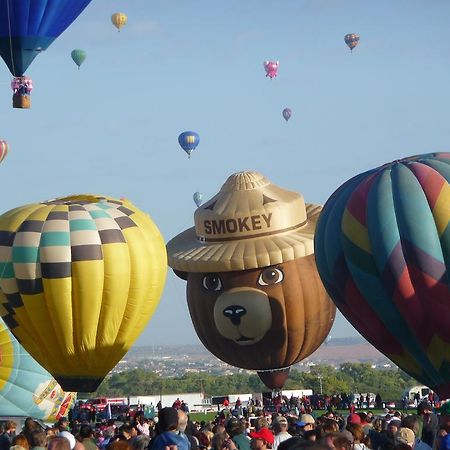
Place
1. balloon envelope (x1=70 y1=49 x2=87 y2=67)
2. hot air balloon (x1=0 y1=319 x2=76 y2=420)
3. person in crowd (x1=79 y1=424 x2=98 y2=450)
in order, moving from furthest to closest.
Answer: balloon envelope (x1=70 y1=49 x2=87 y2=67) < hot air balloon (x1=0 y1=319 x2=76 y2=420) < person in crowd (x1=79 y1=424 x2=98 y2=450)

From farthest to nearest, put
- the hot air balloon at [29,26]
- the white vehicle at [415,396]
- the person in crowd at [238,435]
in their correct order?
the white vehicle at [415,396] → the hot air balloon at [29,26] → the person in crowd at [238,435]

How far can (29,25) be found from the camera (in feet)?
75.1

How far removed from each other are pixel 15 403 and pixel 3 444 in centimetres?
1592

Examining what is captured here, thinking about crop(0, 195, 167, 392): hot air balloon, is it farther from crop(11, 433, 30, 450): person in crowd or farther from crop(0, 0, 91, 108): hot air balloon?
crop(11, 433, 30, 450): person in crowd

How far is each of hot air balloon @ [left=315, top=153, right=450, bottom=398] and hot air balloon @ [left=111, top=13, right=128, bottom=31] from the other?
2272cm

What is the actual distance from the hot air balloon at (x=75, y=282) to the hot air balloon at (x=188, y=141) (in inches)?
589

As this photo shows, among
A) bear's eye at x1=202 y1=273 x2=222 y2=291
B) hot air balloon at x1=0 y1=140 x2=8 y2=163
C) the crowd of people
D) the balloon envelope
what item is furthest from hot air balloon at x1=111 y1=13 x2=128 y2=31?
the crowd of people

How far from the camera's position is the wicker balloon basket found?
24.1m

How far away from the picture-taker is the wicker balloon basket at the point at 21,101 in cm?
2408

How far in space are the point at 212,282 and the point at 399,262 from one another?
274 inches

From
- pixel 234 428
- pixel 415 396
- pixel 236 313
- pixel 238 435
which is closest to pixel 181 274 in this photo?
pixel 236 313

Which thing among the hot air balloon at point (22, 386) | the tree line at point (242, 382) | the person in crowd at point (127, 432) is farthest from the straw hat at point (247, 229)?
the tree line at point (242, 382)

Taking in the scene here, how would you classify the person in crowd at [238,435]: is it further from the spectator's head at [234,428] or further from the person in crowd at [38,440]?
the person in crowd at [38,440]

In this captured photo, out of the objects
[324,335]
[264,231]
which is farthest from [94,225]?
[324,335]
